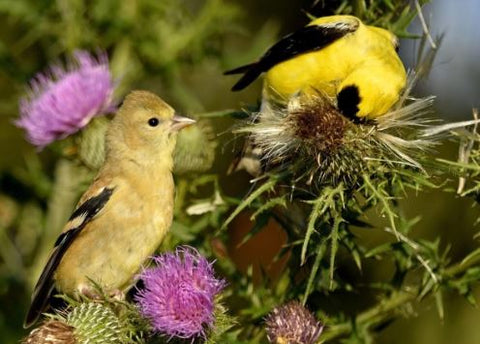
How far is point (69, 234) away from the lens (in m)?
3.12

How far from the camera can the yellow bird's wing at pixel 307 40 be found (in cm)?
271

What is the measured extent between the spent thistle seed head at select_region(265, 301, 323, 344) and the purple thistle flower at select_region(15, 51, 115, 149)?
1.51 metres

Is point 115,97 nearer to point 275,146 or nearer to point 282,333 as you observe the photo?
point 275,146

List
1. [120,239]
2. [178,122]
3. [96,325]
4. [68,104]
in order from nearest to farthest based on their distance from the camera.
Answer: [96,325] < [120,239] < [178,122] < [68,104]

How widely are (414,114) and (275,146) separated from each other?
40cm

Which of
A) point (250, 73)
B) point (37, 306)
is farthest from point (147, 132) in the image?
point (37, 306)

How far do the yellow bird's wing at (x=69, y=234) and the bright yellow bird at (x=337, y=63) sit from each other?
0.67 m

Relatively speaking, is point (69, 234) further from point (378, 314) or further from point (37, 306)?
point (378, 314)

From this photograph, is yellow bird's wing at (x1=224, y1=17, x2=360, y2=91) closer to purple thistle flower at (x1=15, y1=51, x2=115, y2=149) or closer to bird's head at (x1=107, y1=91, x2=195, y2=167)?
bird's head at (x1=107, y1=91, x2=195, y2=167)

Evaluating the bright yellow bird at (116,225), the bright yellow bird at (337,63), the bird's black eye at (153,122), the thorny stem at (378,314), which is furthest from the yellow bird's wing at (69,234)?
the thorny stem at (378,314)

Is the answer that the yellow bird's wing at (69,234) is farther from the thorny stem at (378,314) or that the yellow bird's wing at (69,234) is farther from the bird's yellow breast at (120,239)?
the thorny stem at (378,314)

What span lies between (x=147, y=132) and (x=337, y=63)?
88cm

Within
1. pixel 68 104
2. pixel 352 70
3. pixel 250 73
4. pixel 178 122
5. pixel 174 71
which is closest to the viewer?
pixel 352 70

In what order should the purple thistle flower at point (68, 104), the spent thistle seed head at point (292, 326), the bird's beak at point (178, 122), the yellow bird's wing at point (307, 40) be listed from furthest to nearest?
the purple thistle flower at point (68, 104) < the bird's beak at point (178, 122) < the yellow bird's wing at point (307, 40) < the spent thistle seed head at point (292, 326)
